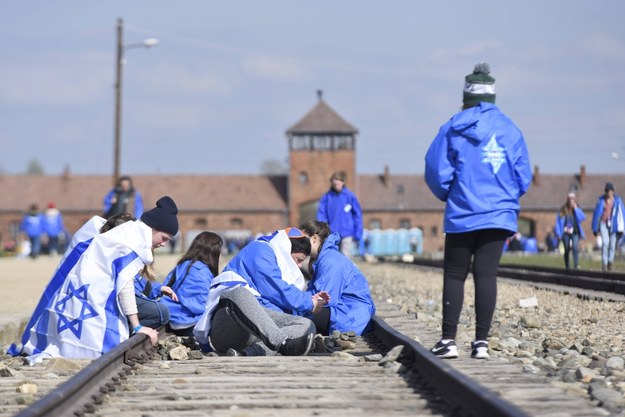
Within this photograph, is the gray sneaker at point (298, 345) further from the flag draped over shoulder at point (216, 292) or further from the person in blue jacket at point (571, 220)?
the person in blue jacket at point (571, 220)

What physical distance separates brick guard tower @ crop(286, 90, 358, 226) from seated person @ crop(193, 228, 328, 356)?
81162 mm

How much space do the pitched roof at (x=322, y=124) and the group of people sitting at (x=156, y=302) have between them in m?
82.0

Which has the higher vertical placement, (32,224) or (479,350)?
(479,350)

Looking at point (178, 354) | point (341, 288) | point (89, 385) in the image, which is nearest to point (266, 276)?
point (178, 354)

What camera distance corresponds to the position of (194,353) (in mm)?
7914

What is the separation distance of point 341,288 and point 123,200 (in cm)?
1047

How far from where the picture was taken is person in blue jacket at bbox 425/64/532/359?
6691 mm

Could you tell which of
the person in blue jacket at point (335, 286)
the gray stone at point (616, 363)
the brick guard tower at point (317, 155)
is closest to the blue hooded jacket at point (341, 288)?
the person in blue jacket at point (335, 286)

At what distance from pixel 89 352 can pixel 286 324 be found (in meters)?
1.48

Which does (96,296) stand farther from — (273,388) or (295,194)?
(295,194)

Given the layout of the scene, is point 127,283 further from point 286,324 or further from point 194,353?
point 286,324

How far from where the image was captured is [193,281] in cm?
981

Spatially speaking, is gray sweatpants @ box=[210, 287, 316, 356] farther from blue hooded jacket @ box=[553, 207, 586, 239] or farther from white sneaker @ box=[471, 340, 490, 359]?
blue hooded jacket @ box=[553, 207, 586, 239]

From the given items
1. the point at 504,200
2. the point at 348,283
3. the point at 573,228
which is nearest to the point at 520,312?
the point at 348,283
